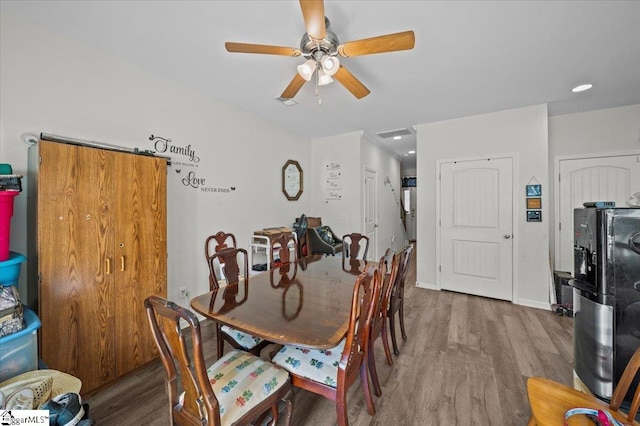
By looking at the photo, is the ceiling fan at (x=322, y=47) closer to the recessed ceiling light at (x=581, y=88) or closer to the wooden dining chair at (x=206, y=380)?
the wooden dining chair at (x=206, y=380)

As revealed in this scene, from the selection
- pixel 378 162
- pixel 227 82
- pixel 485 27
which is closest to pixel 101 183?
pixel 227 82

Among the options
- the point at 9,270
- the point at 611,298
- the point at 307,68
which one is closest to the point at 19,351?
the point at 9,270

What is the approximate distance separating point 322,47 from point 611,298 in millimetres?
2521

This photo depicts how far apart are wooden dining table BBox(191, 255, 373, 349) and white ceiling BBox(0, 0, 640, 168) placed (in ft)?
6.48

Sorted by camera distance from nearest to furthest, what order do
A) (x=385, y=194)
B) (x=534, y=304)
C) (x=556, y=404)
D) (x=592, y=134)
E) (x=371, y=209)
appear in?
(x=556, y=404) → (x=534, y=304) → (x=592, y=134) → (x=371, y=209) → (x=385, y=194)

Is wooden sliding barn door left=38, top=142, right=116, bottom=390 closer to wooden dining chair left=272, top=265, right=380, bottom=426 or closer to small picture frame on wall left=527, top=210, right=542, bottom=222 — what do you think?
wooden dining chair left=272, top=265, right=380, bottom=426

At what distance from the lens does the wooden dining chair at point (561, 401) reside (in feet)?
3.31

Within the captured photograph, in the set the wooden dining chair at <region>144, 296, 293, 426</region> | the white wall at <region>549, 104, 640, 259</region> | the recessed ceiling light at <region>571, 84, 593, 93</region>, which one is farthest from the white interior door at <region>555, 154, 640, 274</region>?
the wooden dining chair at <region>144, 296, 293, 426</region>

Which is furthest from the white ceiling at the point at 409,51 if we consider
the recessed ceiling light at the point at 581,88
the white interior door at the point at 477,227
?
the white interior door at the point at 477,227

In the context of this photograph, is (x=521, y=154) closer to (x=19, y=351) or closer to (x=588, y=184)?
(x=588, y=184)

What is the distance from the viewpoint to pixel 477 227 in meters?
3.80

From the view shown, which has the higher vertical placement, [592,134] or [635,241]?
[592,134]

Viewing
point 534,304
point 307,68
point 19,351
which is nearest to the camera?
point 19,351

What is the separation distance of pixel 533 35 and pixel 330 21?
162 centimetres
